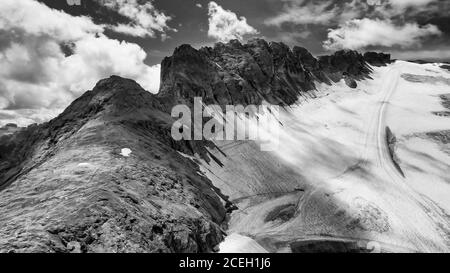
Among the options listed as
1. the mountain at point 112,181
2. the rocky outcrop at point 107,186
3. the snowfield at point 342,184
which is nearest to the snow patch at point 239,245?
the snowfield at point 342,184

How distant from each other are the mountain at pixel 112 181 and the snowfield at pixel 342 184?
615 centimetres

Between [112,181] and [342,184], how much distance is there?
2021 inches

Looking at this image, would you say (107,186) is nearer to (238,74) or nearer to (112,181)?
(112,181)

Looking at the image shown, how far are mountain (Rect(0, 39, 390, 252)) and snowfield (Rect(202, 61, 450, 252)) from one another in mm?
6150

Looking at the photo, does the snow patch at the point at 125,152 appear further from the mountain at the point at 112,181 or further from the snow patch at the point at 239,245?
the snow patch at the point at 239,245

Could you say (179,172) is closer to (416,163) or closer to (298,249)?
(298,249)

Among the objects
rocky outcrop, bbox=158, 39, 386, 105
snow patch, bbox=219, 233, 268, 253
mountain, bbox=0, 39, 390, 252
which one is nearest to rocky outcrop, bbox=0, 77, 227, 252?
mountain, bbox=0, 39, 390, 252

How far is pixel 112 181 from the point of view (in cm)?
4591

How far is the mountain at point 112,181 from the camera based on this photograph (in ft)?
119

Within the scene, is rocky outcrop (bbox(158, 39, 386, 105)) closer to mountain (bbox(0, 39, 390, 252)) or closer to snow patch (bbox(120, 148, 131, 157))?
A: mountain (bbox(0, 39, 390, 252))

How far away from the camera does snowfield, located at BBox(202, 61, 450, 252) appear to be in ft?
202

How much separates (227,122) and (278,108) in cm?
3315

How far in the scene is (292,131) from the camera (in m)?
119
